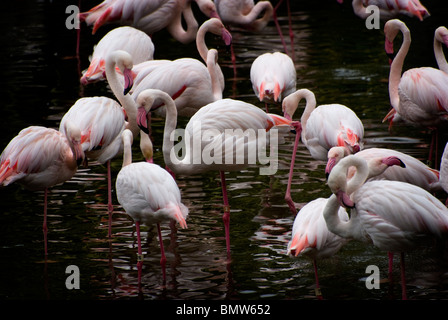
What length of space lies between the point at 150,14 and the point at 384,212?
5.73 meters

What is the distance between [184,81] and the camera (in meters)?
6.95

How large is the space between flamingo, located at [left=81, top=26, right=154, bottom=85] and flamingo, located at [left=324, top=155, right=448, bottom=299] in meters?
3.77

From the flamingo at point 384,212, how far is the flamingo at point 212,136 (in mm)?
1139

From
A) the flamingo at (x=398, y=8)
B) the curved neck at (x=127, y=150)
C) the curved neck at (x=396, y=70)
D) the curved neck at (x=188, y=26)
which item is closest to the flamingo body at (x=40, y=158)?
the curved neck at (x=127, y=150)

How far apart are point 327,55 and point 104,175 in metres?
4.96

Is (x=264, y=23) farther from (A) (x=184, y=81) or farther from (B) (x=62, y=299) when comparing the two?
(B) (x=62, y=299)

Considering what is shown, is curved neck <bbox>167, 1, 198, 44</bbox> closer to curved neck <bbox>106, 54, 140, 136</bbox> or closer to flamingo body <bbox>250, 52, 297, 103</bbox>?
flamingo body <bbox>250, 52, 297, 103</bbox>

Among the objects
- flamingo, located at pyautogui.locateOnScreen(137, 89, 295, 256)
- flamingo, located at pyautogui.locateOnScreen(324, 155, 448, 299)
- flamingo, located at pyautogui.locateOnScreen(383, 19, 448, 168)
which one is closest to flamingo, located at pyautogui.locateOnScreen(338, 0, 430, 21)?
flamingo, located at pyautogui.locateOnScreen(383, 19, 448, 168)

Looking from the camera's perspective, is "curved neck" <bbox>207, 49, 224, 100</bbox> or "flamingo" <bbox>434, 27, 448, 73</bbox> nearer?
"flamingo" <bbox>434, 27, 448, 73</bbox>

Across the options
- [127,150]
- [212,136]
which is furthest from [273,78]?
[127,150]

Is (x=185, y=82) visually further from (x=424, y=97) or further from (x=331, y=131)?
(x=424, y=97)

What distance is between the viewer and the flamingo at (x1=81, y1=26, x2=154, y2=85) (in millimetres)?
7496

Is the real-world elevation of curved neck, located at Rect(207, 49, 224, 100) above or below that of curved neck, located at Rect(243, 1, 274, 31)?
below

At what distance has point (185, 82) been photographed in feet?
22.8
